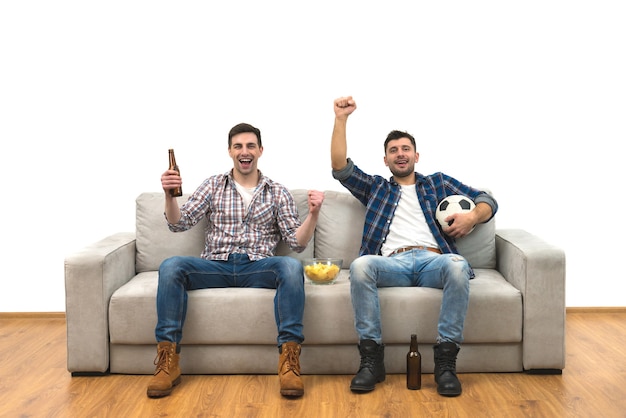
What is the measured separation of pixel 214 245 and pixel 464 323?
116cm

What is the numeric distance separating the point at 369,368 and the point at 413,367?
6.9 inches

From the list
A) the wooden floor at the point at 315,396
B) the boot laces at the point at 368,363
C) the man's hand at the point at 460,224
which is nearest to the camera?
the wooden floor at the point at 315,396

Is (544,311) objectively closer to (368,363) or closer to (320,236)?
(368,363)

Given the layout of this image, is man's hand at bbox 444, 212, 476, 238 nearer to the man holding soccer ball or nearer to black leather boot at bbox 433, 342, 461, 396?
the man holding soccer ball

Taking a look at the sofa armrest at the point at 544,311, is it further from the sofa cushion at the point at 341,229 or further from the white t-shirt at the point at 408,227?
the sofa cushion at the point at 341,229

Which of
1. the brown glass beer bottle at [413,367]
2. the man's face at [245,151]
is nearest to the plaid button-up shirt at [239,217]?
the man's face at [245,151]

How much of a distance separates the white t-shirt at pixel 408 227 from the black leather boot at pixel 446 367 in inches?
23.2

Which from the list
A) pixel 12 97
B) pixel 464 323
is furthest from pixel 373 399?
pixel 12 97

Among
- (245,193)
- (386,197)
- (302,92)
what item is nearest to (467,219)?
(386,197)

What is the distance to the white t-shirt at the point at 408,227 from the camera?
3506mm

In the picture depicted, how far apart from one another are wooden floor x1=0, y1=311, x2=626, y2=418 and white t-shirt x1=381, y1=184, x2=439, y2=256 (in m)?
0.62

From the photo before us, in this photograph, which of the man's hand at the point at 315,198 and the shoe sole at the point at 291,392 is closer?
the shoe sole at the point at 291,392

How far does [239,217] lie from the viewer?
3490mm

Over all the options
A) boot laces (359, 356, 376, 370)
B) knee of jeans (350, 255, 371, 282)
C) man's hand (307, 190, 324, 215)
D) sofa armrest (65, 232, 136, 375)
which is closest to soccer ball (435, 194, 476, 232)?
knee of jeans (350, 255, 371, 282)
